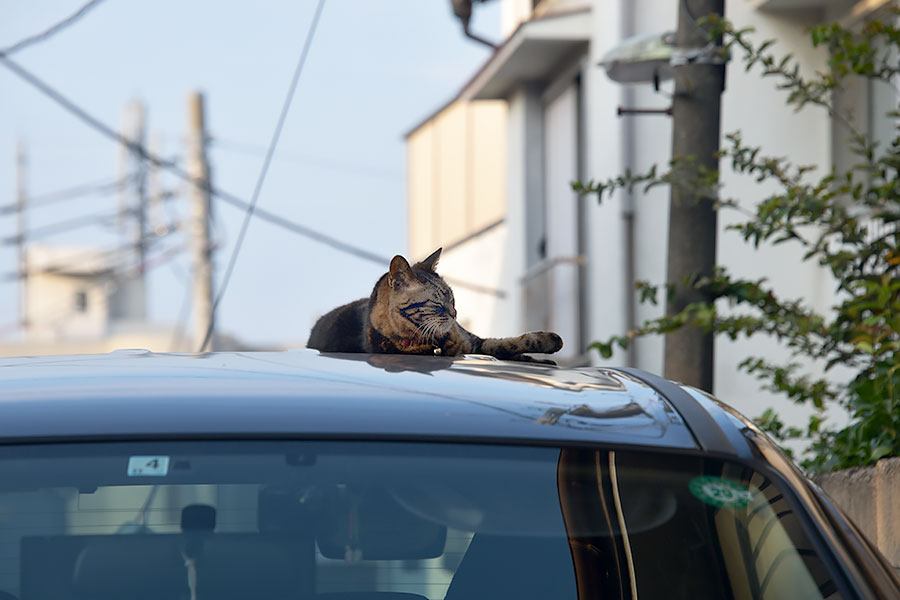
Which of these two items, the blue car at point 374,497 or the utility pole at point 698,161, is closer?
the blue car at point 374,497

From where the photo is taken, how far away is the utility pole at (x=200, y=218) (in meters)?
21.4

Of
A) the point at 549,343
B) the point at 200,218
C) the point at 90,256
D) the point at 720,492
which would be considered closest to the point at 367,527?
the point at 720,492

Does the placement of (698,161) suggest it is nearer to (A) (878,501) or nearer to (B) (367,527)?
(A) (878,501)

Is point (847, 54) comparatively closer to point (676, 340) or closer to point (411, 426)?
point (676, 340)

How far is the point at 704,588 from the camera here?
2.06 m

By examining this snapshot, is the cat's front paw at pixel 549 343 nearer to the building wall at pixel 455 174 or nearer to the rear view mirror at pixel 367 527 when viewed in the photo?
the rear view mirror at pixel 367 527

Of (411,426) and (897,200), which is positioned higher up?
(897,200)

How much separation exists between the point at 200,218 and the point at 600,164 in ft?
38.8

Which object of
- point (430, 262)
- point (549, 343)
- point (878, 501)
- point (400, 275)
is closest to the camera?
point (549, 343)

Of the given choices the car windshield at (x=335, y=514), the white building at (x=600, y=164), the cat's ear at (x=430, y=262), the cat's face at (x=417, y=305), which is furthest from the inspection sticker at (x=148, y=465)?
the white building at (x=600, y=164)

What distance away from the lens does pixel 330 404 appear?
1971 millimetres

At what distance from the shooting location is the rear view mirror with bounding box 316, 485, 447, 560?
192cm

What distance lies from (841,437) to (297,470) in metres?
3.70

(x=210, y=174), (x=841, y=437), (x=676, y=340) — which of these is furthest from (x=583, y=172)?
(x=210, y=174)
